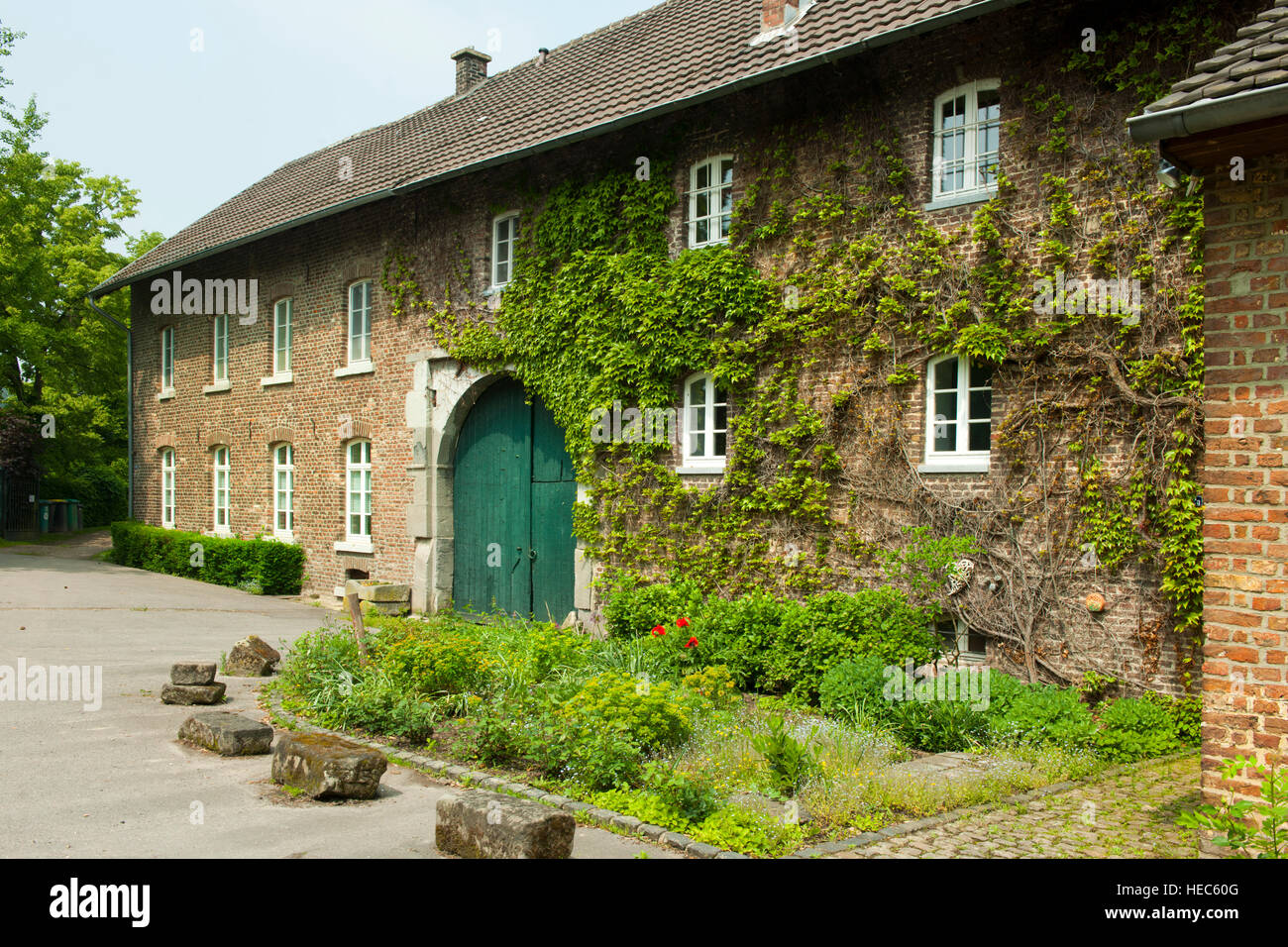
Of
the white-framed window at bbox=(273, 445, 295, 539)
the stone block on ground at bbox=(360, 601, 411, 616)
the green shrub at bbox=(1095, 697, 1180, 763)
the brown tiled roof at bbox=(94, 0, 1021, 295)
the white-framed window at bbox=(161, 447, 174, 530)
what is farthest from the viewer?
the white-framed window at bbox=(161, 447, 174, 530)

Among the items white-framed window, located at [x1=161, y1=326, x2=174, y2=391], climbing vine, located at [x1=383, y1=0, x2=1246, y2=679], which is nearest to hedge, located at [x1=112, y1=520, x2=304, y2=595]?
white-framed window, located at [x1=161, y1=326, x2=174, y2=391]

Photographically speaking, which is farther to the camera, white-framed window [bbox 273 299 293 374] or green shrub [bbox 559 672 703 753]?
white-framed window [bbox 273 299 293 374]

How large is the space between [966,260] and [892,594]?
3.10 m

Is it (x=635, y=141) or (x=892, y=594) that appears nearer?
(x=892, y=594)

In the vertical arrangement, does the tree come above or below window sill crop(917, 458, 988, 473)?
above

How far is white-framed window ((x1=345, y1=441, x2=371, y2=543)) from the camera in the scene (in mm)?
16906

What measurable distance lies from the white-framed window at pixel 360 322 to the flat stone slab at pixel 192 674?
8.29 metres

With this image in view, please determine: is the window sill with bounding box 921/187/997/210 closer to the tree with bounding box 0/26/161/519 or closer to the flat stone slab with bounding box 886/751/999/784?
the flat stone slab with bounding box 886/751/999/784

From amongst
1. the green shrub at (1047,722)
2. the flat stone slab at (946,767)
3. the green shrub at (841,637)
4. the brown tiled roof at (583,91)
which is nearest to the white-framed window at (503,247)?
the brown tiled roof at (583,91)

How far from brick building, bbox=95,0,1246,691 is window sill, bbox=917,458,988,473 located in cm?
3

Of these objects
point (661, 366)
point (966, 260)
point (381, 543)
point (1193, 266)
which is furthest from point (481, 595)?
point (1193, 266)

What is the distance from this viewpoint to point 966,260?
9.46 meters

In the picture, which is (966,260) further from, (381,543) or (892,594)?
(381,543)

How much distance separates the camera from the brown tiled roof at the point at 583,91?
10352 mm
